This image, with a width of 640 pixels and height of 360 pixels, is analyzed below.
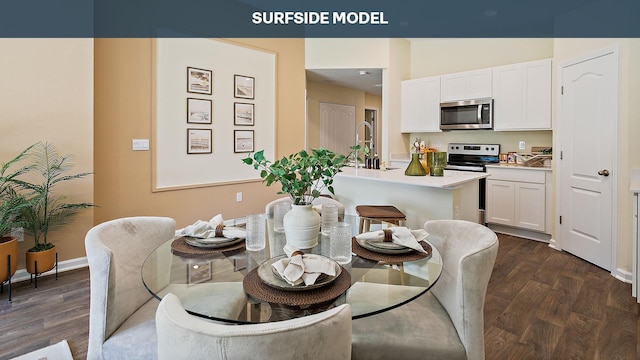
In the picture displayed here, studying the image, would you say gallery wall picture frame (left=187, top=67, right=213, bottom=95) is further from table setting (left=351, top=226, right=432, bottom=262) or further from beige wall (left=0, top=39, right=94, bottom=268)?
table setting (left=351, top=226, right=432, bottom=262)

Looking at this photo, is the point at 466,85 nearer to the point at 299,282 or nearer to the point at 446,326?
the point at 446,326

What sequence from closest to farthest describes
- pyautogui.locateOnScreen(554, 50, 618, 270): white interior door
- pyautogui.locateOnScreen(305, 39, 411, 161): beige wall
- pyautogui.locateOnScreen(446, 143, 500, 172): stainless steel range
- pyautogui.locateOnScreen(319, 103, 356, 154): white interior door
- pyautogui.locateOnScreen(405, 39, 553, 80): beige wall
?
pyautogui.locateOnScreen(554, 50, 618, 270): white interior door, pyautogui.locateOnScreen(405, 39, 553, 80): beige wall, pyautogui.locateOnScreen(446, 143, 500, 172): stainless steel range, pyautogui.locateOnScreen(305, 39, 411, 161): beige wall, pyautogui.locateOnScreen(319, 103, 356, 154): white interior door

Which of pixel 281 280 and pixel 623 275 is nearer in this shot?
pixel 281 280

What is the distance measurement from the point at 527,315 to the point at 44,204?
3.89 m

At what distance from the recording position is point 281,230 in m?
1.92

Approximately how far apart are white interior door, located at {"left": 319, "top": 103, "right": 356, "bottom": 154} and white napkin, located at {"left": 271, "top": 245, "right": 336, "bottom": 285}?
569 cm

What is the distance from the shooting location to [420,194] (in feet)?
10.4

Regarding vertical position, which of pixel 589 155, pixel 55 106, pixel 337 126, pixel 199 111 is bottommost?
→ pixel 589 155

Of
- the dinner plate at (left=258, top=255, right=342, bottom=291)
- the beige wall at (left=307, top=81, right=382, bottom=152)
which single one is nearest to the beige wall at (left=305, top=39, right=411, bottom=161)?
the beige wall at (left=307, top=81, right=382, bottom=152)

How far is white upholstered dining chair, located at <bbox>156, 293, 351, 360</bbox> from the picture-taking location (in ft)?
2.32

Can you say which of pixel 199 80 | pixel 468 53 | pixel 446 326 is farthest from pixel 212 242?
pixel 468 53

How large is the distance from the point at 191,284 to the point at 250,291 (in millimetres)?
311
